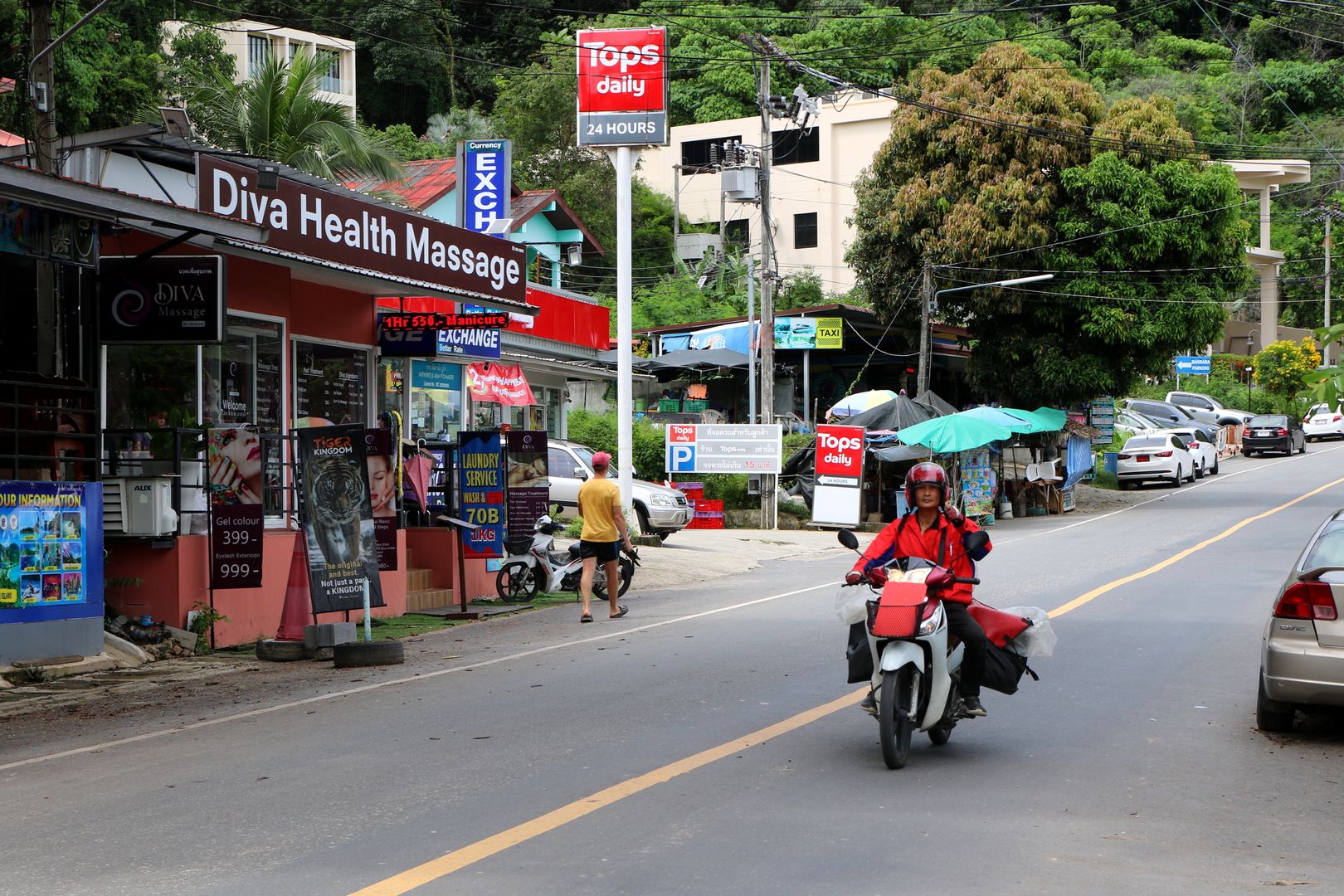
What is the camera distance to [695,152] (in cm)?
6362

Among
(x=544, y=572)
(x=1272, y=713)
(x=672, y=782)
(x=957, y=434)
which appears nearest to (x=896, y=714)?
(x=672, y=782)

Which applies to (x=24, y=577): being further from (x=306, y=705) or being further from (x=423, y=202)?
(x=423, y=202)

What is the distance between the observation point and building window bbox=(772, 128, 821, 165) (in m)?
59.8

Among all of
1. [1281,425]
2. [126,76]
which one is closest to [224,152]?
[126,76]

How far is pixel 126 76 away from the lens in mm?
25766

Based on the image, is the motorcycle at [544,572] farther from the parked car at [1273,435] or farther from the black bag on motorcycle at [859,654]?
the parked car at [1273,435]

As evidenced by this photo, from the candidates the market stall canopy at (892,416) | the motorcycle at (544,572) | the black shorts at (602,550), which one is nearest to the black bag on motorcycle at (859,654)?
the black shorts at (602,550)

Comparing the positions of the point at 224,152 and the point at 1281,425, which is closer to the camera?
the point at 224,152

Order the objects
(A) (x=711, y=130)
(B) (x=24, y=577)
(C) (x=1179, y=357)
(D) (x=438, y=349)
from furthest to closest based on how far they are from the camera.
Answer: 1. (A) (x=711, y=130)
2. (C) (x=1179, y=357)
3. (D) (x=438, y=349)
4. (B) (x=24, y=577)

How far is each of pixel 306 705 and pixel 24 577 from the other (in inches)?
140

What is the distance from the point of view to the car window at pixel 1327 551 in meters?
8.38

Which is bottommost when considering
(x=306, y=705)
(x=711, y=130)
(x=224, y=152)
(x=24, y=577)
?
(x=306, y=705)

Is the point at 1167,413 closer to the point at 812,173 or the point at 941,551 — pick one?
the point at 812,173

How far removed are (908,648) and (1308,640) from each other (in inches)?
102
